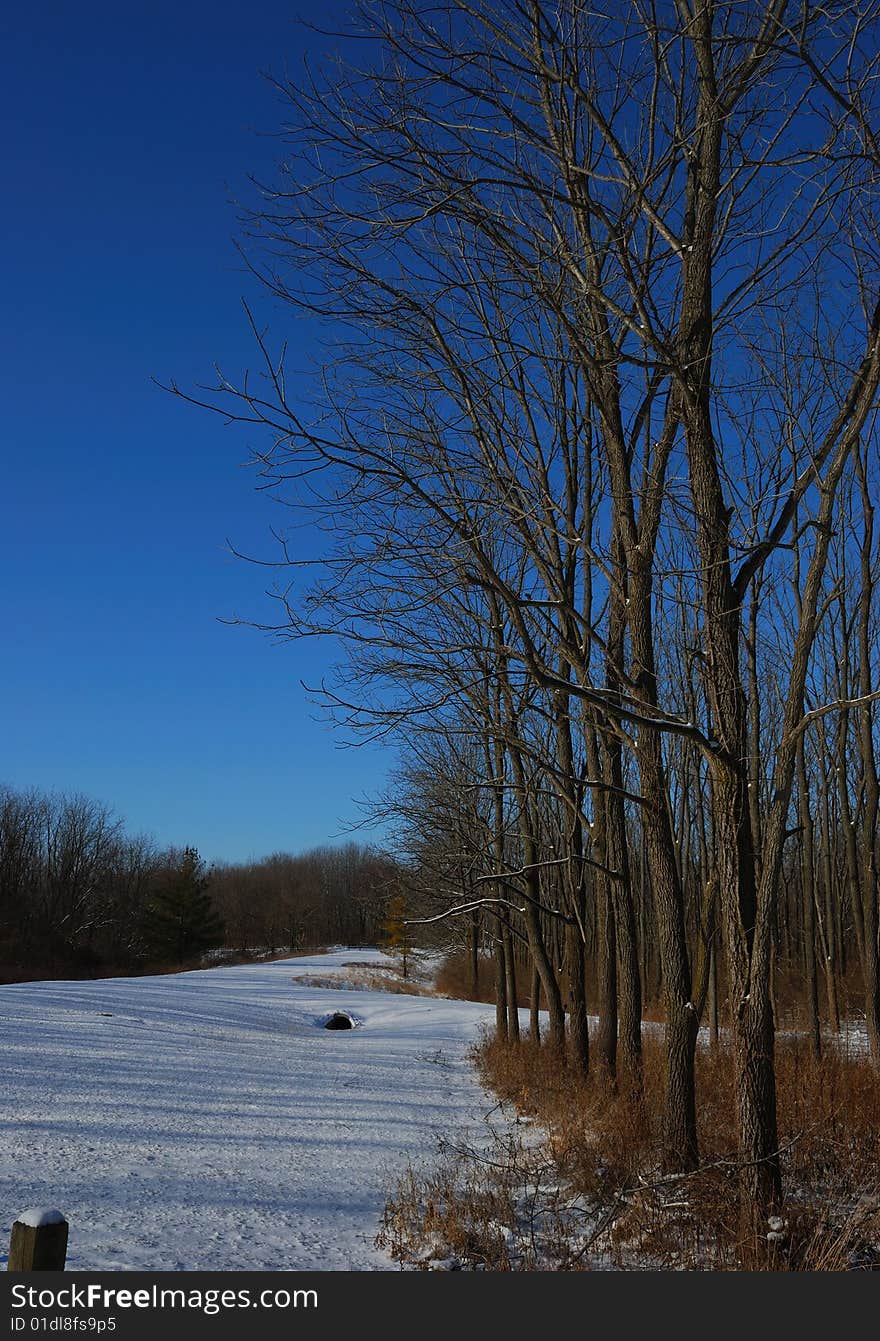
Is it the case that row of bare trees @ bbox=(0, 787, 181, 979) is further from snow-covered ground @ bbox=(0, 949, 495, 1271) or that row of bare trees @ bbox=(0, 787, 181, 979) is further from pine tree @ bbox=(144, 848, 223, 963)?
snow-covered ground @ bbox=(0, 949, 495, 1271)

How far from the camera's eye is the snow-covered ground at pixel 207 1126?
Answer: 6246 mm

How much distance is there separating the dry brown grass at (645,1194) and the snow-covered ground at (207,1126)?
0.59 metres

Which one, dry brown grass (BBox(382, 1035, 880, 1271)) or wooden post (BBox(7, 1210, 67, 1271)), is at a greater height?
wooden post (BBox(7, 1210, 67, 1271))

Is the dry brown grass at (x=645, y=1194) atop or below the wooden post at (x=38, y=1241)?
below

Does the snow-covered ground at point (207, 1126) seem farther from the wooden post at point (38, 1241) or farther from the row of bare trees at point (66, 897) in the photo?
the row of bare trees at point (66, 897)

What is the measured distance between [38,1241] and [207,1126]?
7.63 metres

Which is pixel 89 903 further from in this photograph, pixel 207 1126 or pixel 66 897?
pixel 207 1126

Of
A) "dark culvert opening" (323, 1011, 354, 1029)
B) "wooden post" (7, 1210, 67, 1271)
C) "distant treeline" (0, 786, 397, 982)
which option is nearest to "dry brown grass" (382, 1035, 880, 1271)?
"wooden post" (7, 1210, 67, 1271)

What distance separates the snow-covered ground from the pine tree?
35.4 m

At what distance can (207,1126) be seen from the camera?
1015 cm

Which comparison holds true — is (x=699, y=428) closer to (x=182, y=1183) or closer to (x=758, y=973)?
(x=758, y=973)

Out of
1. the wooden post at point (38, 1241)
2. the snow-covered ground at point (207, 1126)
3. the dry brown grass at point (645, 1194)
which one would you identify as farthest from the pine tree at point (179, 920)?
the wooden post at point (38, 1241)

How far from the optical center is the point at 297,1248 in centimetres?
614

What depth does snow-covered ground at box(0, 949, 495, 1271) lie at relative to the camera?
20.5 feet
